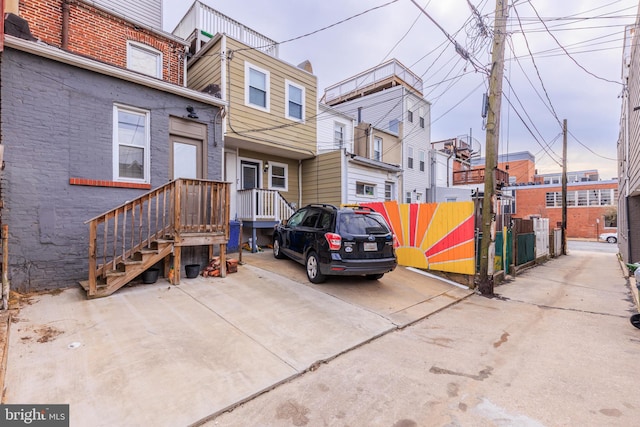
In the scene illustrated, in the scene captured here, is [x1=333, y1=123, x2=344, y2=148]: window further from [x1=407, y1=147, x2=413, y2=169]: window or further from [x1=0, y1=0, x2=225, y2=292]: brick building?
[x1=0, y1=0, x2=225, y2=292]: brick building

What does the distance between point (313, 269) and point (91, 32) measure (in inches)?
333

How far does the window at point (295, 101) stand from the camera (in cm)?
1084

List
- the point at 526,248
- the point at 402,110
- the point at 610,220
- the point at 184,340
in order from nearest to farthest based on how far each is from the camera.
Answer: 1. the point at 184,340
2. the point at 526,248
3. the point at 402,110
4. the point at 610,220

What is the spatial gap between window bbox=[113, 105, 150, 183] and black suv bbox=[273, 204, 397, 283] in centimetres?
381

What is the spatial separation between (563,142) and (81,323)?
2397 cm

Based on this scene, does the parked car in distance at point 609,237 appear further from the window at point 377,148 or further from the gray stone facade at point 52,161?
the gray stone facade at point 52,161

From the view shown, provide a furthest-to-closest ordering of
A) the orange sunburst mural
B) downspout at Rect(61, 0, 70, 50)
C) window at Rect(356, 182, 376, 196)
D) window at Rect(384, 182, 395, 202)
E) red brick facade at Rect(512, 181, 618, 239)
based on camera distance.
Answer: red brick facade at Rect(512, 181, 618, 239) < window at Rect(384, 182, 395, 202) < window at Rect(356, 182, 376, 196) < the orange sunburst mural < downspout at Rect(61, 0, 70, 50)

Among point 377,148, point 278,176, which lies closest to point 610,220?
point 377,148

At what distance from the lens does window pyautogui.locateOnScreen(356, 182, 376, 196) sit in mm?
12849

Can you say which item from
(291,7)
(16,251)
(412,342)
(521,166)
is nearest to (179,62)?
(291,7)

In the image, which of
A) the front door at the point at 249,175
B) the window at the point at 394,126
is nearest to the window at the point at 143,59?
the front door at the point at 249,175

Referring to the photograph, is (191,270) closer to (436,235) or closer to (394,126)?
(436,235)

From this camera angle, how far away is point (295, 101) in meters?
11.1

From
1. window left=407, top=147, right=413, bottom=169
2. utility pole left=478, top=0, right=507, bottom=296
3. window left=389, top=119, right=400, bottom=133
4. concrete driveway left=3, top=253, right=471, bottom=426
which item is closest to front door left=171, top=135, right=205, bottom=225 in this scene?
concrete driveway left=3, top=253, right=471, bottom=426
